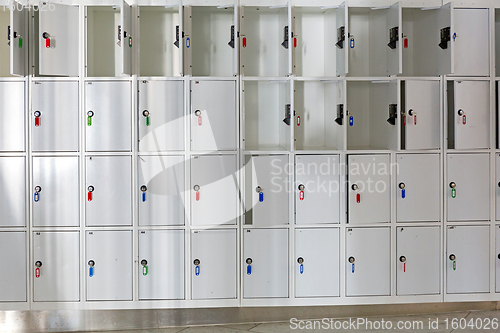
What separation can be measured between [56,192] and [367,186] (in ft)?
8.98

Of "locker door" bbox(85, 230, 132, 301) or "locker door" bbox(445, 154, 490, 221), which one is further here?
"locker door" bbox(445, 154, 490, 221)

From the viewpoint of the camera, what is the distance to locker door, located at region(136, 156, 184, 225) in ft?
12.1

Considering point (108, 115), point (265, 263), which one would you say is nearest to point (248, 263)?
point (265, 263)

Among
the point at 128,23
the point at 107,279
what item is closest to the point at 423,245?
the point at 107,279

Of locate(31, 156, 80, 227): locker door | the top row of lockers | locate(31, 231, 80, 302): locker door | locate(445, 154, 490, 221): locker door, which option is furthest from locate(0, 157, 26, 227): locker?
locate(445, 154, 490, 221): locker door

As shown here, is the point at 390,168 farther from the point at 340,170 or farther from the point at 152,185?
the point at 152,185

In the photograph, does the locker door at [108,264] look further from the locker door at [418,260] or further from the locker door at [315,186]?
the locker door at [418,260]

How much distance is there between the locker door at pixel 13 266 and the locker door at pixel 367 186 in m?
2.90

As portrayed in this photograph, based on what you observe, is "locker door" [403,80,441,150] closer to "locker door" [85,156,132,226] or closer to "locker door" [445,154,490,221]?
"locker door" [445,154,490,221]

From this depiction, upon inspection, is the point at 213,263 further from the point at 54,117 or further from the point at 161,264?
the point at 54,117

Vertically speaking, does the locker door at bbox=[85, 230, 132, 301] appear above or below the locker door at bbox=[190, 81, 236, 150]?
below

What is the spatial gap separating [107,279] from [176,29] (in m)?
2.34

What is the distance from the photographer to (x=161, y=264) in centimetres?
370

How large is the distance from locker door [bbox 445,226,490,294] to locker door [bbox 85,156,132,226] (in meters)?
2.96
